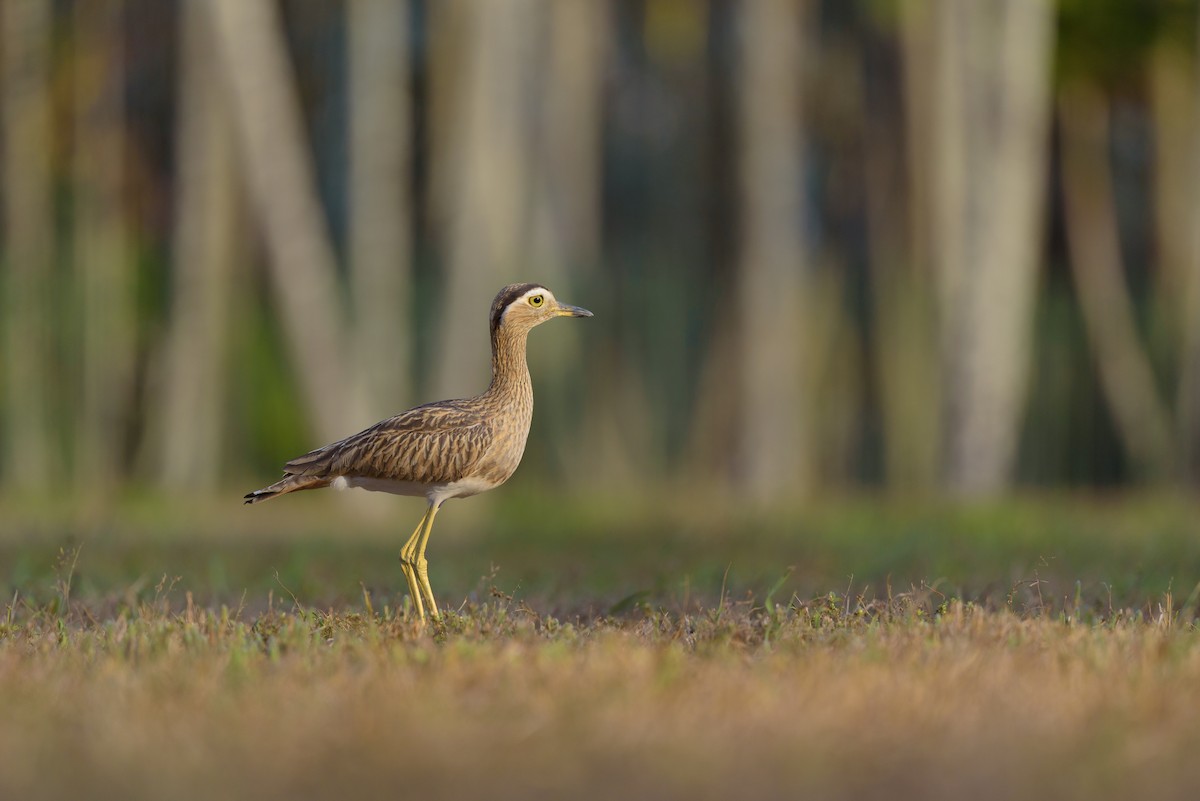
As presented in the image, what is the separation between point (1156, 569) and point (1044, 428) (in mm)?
18381

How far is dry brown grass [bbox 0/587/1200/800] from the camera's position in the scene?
4598mm

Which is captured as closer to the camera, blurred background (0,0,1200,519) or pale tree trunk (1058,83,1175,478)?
blurred background (0,0,1200,519)

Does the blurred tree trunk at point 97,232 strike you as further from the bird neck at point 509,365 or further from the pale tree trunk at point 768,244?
the bird neck at point 509,365

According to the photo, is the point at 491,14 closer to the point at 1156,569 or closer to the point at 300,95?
the point at 300,95

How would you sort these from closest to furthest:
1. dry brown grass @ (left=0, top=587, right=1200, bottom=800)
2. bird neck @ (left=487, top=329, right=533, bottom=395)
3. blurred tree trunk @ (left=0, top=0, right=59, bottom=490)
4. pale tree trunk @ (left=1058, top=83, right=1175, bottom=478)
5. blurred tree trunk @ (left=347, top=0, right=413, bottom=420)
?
dry brown grass @ (left=0, top=587, right=1200, bottom=800)
bird neck @ (left=487, top=329, right=533, bottom=395)
blurred tree trunk @ (left=347, top=0, right=413, bottom=420)
blurred tree trunk @ (left=0, top=0, right=59, bottom=490)
pale tree trunk @ (left=1058, top=83, right=1175, bottom=478)

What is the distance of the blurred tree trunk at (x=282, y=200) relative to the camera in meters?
17.8

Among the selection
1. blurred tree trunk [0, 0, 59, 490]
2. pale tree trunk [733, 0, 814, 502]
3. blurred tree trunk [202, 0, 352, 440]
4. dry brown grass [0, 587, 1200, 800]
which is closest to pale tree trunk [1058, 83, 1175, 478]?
pale tree trunk [733, 0, 814, 502]

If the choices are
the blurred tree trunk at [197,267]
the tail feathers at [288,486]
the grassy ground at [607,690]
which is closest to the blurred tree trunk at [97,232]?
the blurred tree trunk at [197,267]

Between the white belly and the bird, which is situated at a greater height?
the bird

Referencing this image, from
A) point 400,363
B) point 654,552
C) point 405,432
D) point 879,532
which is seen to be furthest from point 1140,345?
point 405,432

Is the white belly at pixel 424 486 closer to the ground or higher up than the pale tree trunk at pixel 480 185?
closer to the ground

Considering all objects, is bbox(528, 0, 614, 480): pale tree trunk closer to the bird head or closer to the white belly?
the bird head

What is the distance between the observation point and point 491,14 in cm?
1861

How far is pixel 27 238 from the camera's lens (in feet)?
72.9
